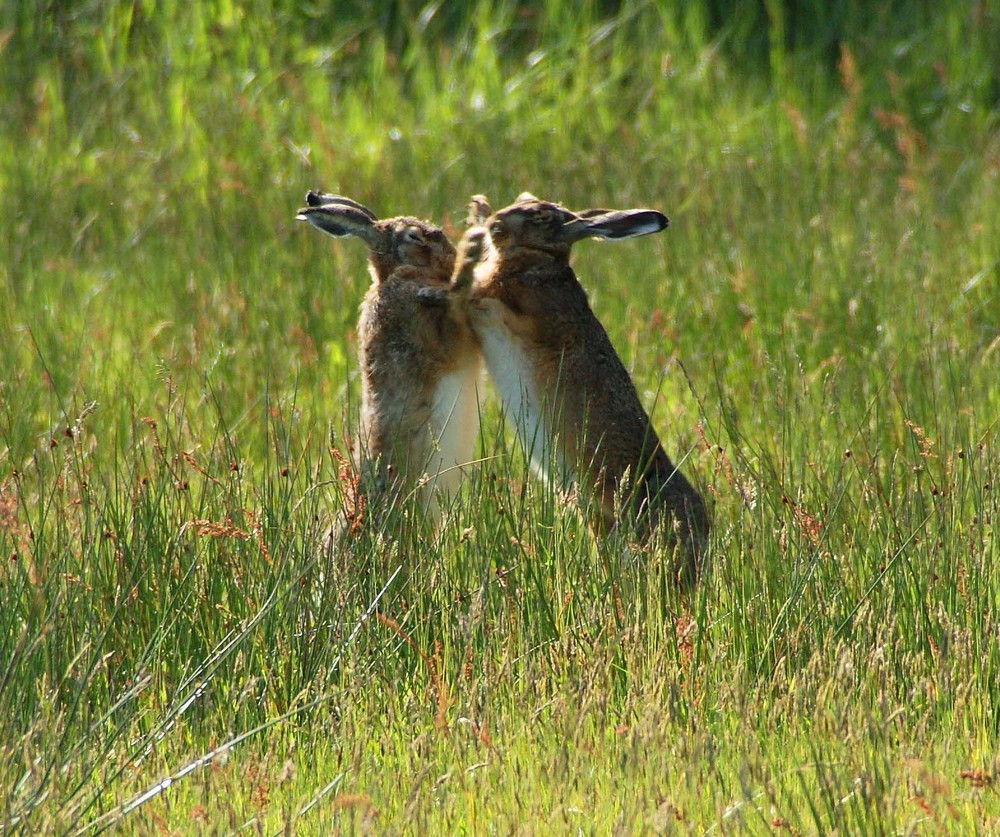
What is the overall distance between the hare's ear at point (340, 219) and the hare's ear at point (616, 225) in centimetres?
60

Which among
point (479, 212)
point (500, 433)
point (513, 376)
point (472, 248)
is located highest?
point (479, 212)

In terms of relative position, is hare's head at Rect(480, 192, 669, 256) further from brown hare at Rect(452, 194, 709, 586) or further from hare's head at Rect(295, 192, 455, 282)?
hare's head at Rect(295, 192, 455, 282)

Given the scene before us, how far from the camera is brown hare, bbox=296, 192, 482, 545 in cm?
471

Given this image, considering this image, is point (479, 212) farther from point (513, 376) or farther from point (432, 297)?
point (513, 376)

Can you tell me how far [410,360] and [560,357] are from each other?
0.45 m

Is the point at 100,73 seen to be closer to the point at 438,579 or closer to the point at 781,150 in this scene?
the point at 781,150

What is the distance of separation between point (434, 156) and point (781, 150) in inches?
81.7

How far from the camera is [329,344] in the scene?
7066mm

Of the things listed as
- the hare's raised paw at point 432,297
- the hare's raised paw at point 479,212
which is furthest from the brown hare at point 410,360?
the hare's raised paw at point 479,212

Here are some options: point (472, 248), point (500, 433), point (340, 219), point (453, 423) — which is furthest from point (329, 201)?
point (500, 433)

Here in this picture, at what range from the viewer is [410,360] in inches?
186

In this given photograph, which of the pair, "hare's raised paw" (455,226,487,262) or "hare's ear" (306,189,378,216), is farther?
"hare's ear" (306,189,378,216)

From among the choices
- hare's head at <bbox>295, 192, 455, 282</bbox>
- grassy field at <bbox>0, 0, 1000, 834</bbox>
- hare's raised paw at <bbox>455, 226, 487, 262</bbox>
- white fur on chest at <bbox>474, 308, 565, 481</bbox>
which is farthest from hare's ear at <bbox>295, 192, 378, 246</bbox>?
grassy field at <bbox>0, 0, 1000, 834</bbox>

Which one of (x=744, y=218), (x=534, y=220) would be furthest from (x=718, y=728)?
(x=744, y=218)
